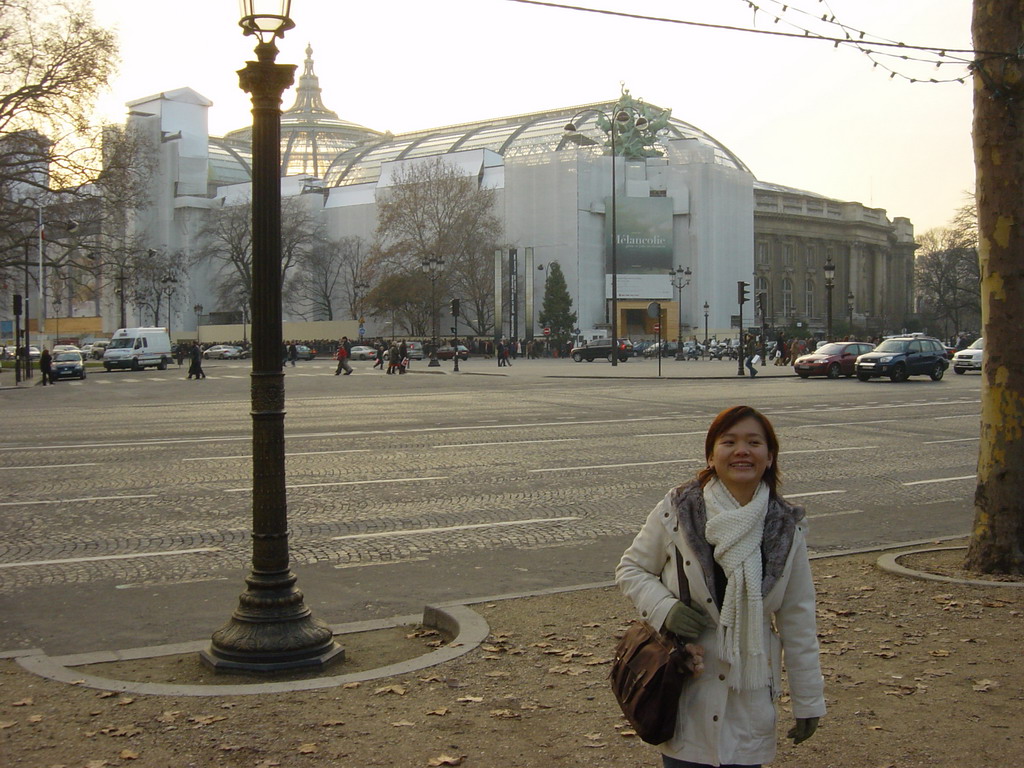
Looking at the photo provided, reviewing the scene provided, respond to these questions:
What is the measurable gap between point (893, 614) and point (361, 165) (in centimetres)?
12987

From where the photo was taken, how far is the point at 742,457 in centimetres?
351

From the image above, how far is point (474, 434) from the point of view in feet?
66.2

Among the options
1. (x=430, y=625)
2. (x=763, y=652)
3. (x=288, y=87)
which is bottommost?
(x=430, y=625)

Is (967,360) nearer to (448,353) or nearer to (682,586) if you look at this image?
(448,353)

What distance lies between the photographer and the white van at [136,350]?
6531 cm

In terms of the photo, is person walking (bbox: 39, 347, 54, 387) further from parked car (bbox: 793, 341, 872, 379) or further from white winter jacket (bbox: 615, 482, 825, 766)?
white winter jacket (bbox: 615, 482, 825, 766)

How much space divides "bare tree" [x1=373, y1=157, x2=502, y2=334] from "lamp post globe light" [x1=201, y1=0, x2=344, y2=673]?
8920cm

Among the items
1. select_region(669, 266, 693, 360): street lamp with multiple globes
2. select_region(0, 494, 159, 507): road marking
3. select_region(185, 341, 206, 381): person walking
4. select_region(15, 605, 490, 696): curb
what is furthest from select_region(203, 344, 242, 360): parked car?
select_region(15, 605, 490, 696): curb

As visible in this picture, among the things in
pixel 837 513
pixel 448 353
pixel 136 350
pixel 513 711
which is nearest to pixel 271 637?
pixel 513 711

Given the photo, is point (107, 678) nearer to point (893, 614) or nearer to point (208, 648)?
point (208, 648)

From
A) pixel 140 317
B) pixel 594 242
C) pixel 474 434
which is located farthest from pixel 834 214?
pixel 474 434

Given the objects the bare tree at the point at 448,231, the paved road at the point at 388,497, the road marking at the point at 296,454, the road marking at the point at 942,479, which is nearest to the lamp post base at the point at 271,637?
the paved road at the point at 388,497

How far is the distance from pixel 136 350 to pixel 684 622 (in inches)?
2614

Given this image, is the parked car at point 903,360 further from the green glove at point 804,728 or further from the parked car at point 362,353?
the parked car at point 362,353
